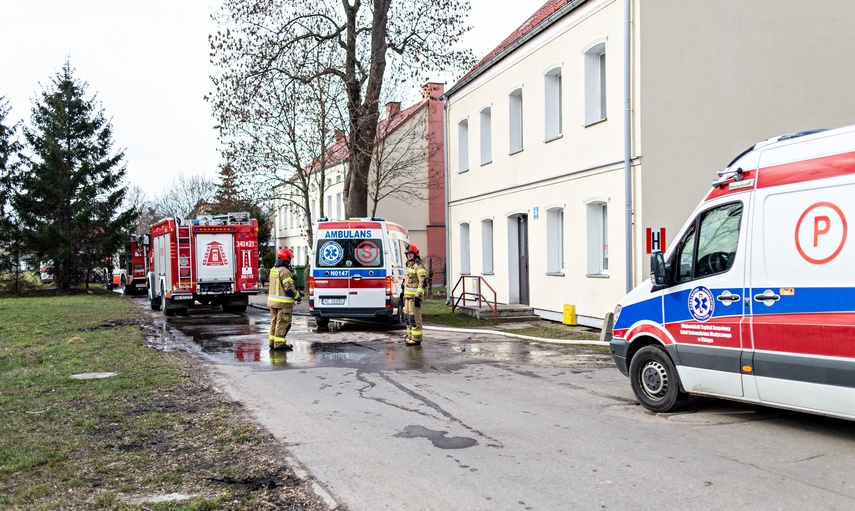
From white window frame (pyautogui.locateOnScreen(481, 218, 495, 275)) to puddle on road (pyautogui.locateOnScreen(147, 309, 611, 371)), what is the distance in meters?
4.91

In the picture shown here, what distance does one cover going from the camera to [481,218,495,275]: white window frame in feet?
74.6

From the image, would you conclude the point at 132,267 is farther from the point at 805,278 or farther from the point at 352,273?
the point at 805,278

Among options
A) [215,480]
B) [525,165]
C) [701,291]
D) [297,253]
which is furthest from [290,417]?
[297,253]

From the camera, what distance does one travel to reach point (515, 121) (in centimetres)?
2075

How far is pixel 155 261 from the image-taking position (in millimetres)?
27141

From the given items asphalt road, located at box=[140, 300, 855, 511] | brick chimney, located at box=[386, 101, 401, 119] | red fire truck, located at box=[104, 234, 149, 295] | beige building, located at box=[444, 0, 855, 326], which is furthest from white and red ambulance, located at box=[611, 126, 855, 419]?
red fire truck, located at box=[104, 234, 149, 295]

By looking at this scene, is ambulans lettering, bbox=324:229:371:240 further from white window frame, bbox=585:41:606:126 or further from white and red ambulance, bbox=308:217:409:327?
white window frame, bbox=585:41:606:126

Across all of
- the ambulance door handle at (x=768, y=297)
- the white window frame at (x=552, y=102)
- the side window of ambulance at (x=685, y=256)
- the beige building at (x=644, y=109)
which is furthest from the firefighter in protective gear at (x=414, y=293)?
the ambulance door handle at (x=768, y=297)

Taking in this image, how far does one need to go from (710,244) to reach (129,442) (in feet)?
19.2

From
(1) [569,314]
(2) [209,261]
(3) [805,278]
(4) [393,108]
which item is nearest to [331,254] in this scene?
(1) [569,314]

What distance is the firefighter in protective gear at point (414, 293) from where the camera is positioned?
13852mm

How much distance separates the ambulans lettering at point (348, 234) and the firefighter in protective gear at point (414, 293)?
326 centimetres

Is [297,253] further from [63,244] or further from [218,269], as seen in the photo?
[218,269]

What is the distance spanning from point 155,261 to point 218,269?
177 inches
